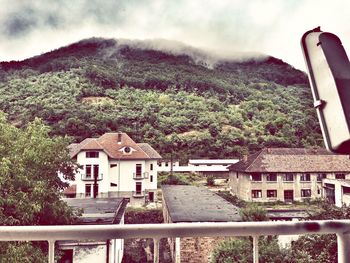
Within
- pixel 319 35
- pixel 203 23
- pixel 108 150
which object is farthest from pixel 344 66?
pixel 108 150

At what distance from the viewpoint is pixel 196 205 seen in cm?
526

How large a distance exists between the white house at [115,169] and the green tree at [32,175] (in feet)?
1.07

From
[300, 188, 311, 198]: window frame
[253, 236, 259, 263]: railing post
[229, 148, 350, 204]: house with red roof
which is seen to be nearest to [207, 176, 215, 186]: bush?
[229, 148, 350, 204]: house with red roof

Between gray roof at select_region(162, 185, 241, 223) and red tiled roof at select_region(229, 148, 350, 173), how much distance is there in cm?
63

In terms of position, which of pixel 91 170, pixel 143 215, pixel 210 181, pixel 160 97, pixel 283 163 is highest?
pixel 160 97

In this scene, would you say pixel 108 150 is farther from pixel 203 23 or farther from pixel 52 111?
pixel 203 23

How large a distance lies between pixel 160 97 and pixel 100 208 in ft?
5.51

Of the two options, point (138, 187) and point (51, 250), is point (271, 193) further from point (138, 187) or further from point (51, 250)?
point (51, 250)

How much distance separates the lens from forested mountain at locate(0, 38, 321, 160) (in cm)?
429

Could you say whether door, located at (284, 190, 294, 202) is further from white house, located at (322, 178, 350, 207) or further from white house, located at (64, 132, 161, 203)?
white house, located at (64, 132, 161, 203)

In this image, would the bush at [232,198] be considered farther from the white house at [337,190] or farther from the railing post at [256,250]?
the railing post at [256,250]

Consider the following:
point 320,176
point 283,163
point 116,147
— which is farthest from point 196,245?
point 320,176

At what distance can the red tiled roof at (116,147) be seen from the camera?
462cm

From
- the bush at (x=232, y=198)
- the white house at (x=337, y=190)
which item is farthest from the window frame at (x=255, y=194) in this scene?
the white house at (x=337, y=190)
